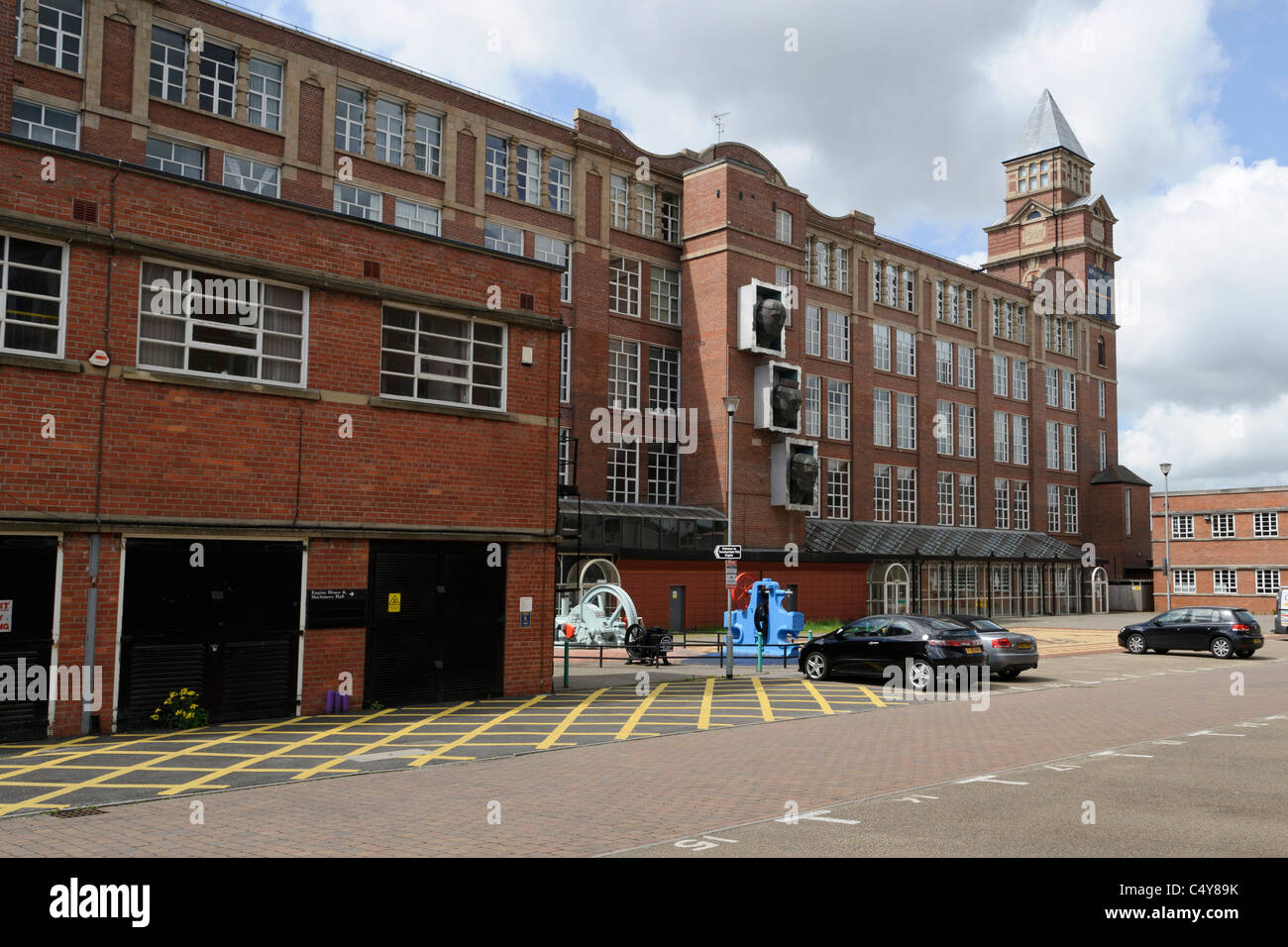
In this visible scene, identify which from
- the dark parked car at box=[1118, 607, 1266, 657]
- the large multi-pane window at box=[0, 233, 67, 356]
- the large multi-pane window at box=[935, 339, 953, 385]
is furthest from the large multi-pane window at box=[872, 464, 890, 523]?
the large multi-pane window at box=[0, 233, 67, 356]

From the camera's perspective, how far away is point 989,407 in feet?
209

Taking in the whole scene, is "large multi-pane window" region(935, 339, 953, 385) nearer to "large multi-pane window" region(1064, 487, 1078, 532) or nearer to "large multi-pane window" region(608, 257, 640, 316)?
"large multi-pane window" region(1064, 487, 1078, 532)

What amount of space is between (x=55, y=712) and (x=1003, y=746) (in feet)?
39.2

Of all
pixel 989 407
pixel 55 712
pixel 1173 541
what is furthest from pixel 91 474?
pixel 1173 541

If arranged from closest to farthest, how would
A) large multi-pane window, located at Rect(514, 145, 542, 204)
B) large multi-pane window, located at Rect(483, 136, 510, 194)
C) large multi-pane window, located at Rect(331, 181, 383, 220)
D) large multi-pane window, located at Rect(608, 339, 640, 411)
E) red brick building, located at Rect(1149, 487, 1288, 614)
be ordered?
large multi-pane window, located at Rect(331, 181, 383, 220) < large multi-pane window, located at Rect(483, 136, 510, 194) < large multi-pane window, located at Rect(514, 145, 542, 204) < large multi-pane window, located at Rect(608, 339, 640, 411) < red brick building, located at Rect(1149, 487, 1288, 614)

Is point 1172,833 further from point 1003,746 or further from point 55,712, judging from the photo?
point 55,712

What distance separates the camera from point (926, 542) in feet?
176

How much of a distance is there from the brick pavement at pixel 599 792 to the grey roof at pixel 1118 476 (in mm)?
57937

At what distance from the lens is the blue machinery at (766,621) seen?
93.8 feet

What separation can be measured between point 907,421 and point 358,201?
33328 mm

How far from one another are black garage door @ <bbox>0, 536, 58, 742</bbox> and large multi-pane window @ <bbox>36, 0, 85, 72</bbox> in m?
22.3

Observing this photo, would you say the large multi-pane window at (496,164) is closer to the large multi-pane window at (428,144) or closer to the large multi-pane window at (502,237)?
the large multi-pane window at (502,237)

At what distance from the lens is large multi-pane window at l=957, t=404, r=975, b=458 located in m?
61.6
